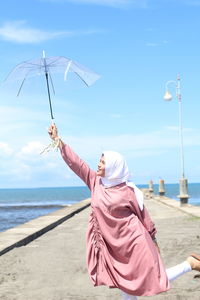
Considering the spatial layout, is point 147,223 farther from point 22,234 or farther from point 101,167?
point 22,234

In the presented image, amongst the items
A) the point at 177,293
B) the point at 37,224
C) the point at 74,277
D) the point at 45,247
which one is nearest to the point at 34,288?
the point at 74,277

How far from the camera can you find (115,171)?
17.0 feet

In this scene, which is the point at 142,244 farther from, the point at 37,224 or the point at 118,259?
the point at 37,224

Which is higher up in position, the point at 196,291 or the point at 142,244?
the point at 142,244

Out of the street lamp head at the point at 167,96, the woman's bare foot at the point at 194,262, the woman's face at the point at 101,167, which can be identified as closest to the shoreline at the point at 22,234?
the woman's bare foot at the point at 194,262

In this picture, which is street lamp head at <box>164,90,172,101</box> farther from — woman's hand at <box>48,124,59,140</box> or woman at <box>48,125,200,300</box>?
woman at <box>48,125,200,300</box>

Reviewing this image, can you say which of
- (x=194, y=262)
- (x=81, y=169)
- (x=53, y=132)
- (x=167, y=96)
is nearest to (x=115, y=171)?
(x=81, y=169)

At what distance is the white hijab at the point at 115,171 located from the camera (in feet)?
17.0

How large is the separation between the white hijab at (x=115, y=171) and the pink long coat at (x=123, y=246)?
53 millimetres

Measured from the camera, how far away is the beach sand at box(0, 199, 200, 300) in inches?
282

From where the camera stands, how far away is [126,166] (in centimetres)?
527

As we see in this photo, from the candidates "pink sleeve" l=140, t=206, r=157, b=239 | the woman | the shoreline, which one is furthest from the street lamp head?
"pink sleeve" l=140, t=206, r=157, b=239

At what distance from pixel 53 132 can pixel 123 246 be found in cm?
137

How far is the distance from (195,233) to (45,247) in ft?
13.6
